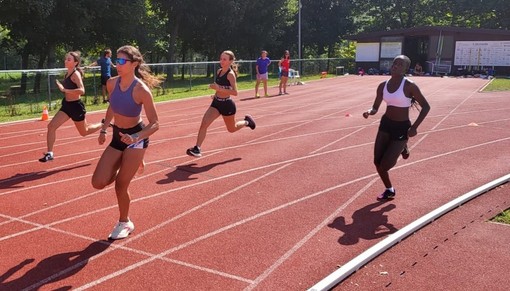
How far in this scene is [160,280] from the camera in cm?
423

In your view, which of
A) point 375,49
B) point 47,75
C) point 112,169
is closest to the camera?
point 112,169

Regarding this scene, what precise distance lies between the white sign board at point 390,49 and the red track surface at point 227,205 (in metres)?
33.2

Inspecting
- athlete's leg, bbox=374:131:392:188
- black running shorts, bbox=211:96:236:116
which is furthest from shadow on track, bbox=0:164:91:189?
athlete's leg, bbox=374:131:392:188

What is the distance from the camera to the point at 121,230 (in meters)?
5.18

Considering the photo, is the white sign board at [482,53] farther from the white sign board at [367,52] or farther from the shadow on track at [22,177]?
the shadow on track at [22,177]

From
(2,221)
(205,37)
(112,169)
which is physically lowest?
(2,221)

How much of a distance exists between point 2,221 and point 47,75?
1241cm

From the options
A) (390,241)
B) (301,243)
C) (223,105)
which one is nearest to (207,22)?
(223,105)

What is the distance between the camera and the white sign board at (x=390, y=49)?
144 ft

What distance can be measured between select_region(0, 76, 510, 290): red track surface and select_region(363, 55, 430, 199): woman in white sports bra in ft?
2.18

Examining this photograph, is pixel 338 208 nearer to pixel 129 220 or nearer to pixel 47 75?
pixel 129 220

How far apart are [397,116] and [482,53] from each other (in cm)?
3760

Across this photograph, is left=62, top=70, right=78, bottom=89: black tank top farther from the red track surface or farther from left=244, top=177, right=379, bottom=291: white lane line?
left=244, top=177, right=379, bottom=291: white lane line

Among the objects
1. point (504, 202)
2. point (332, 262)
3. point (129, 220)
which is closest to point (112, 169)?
point (129, 220)
